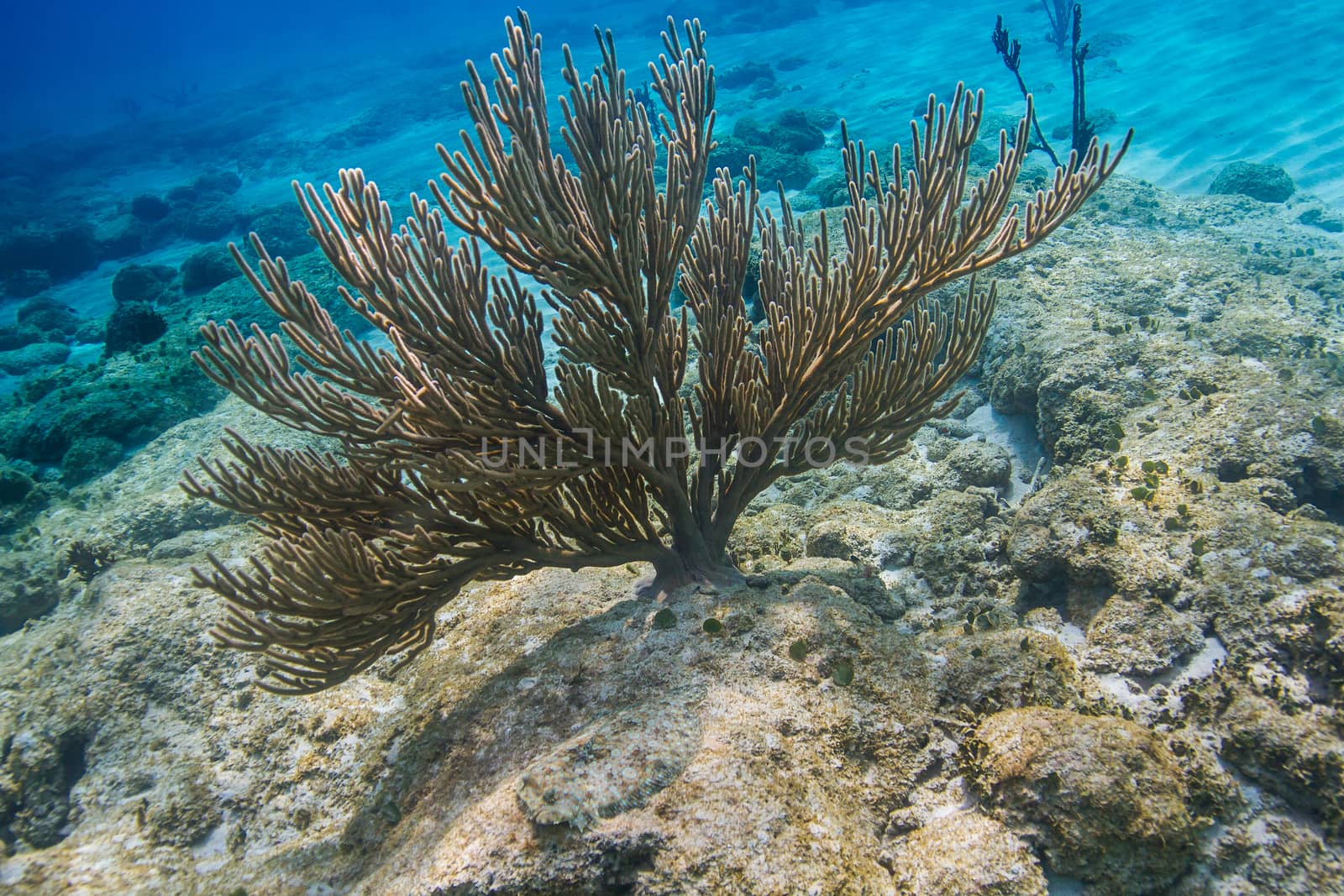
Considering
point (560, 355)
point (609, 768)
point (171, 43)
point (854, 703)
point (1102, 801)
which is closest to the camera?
point (1102, 801)

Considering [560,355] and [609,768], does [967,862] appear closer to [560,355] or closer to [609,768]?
[609,768]

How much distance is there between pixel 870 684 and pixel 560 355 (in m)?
2.22

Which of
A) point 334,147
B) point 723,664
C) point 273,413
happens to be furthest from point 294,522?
point 334,147

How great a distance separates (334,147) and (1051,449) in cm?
3483

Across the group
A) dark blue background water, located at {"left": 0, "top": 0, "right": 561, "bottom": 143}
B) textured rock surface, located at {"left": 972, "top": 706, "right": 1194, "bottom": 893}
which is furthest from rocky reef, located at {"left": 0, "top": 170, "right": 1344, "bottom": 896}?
dark blue background water, located at {"left": 0, "top": 0, "right": 561, "bottom": 143}

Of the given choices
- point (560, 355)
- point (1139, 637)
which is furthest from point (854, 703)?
point (560, 355)

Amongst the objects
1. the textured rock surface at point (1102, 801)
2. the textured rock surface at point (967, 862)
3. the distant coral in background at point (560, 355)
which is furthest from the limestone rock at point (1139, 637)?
the distant coral in background at point (560, 355)

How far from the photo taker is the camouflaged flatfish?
7.50 ft

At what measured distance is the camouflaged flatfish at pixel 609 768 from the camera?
2.29m

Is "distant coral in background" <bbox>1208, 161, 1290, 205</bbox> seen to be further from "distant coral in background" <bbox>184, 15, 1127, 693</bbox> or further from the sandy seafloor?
"distant coral in background" <bbox>184, 15, 1127, 693</bbox>

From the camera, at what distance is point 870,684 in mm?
2990

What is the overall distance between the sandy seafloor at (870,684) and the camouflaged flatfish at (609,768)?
1 centimetres

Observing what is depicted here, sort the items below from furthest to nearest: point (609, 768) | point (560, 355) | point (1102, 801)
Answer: point (560, 355) → point (609, 768) → point (1102, 801)

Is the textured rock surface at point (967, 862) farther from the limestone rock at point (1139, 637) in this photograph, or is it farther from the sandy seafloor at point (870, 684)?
the limestone rock at point (1139, 637)
